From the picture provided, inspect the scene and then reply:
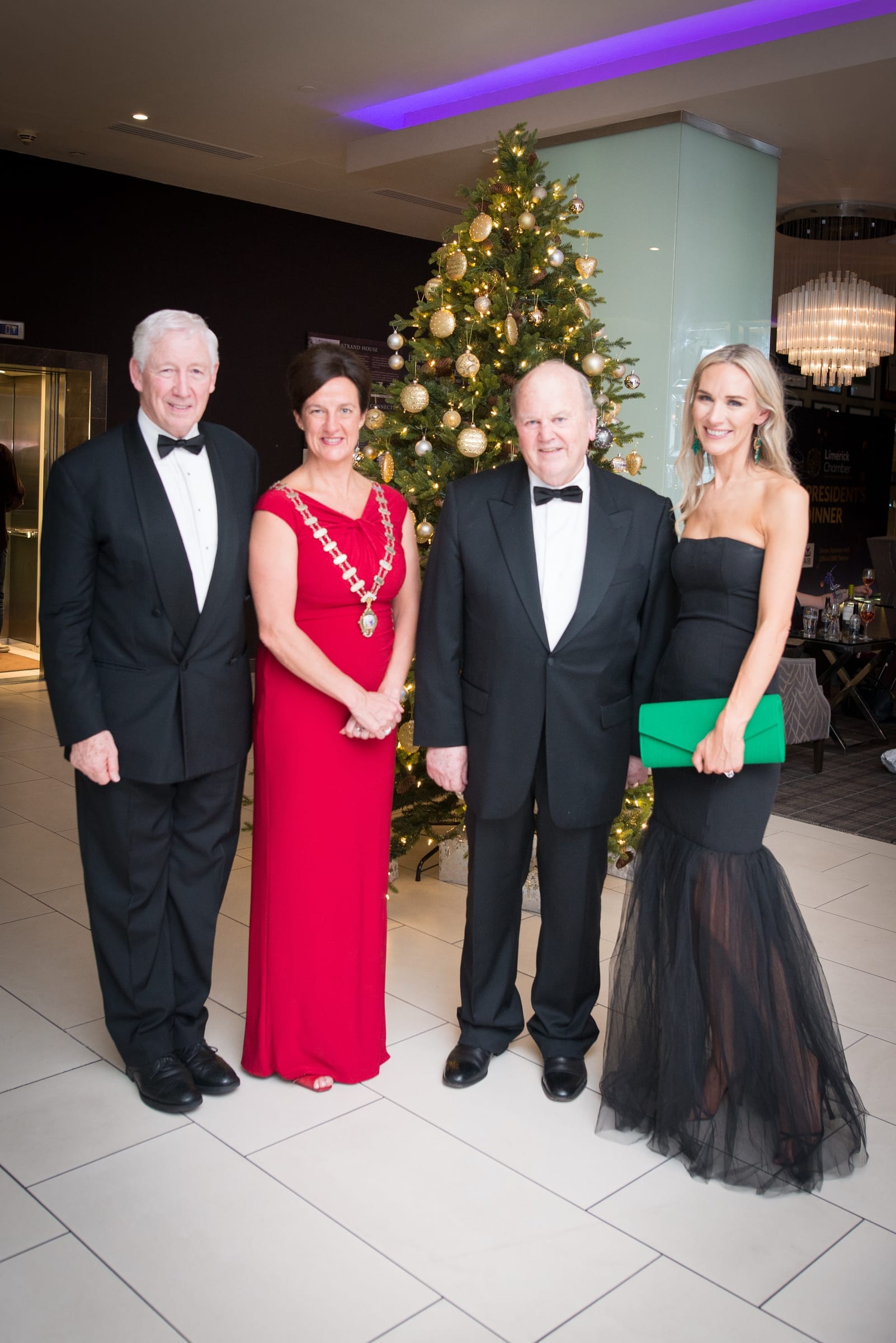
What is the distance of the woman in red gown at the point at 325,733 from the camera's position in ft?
9.25

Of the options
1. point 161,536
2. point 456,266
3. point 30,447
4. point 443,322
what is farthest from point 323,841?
point 30,447

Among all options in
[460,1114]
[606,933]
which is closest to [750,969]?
[460,1114]

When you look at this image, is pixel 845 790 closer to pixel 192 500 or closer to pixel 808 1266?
pixel 808 1266

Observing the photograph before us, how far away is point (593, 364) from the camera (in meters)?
4.09

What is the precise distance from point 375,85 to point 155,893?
5.37 metres

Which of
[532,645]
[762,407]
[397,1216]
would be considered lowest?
[397,1216]

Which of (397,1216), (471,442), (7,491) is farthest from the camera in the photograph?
(7,491)

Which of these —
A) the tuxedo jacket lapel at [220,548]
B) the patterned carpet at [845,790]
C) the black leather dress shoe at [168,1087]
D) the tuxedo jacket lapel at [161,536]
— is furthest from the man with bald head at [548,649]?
the patterned carpet at [845,790]

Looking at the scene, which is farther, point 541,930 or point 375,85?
point 375,85

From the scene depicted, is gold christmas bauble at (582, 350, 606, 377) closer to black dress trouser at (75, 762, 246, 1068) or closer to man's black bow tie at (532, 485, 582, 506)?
man's black bow tie at (532, 485, 582, 506)

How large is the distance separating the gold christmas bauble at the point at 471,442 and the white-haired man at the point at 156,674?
3.96ft

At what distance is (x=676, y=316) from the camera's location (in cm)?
655

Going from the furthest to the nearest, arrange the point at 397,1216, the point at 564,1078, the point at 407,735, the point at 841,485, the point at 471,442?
the point at 841,485
the point at 407,735
the point at 471,442
the point at 564,1078
the point at 397,1216

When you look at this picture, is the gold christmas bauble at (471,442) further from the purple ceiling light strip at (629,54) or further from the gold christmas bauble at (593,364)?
the purple ceiling light strip at (629,54)
